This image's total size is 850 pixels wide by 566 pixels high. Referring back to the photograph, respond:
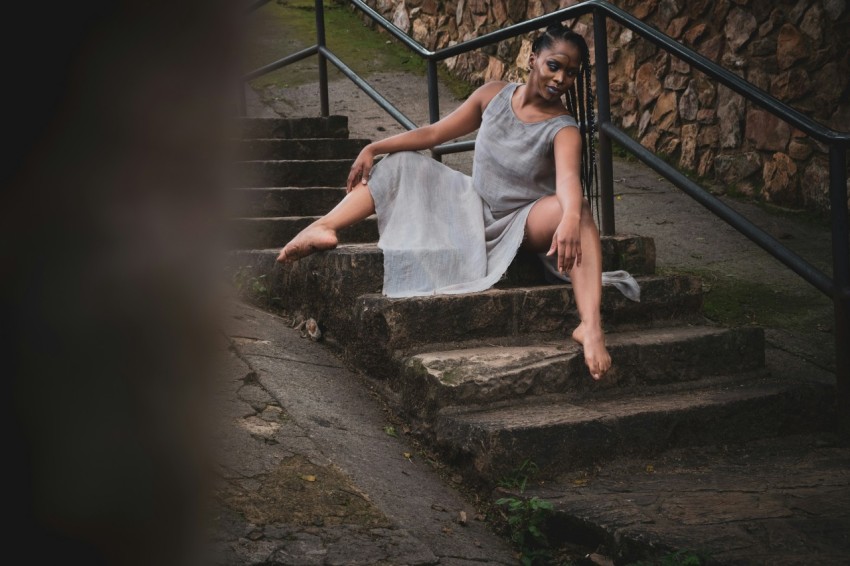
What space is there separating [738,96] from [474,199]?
274cm

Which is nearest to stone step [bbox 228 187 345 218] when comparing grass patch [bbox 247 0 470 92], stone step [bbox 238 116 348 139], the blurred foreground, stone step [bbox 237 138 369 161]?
stone step [bbox 237 138 369 161]

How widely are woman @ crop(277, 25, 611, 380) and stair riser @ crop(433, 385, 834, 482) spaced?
718mm

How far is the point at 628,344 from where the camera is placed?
9.61 feet

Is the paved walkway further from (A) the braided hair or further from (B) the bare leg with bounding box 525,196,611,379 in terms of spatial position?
(A) the braided hair

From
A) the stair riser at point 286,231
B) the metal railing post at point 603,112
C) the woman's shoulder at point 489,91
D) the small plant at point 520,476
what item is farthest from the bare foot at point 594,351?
the stair riser at point 286,231

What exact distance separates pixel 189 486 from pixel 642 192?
552cm

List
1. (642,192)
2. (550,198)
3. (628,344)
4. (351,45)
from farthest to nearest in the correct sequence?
(351,45)
(642,192)
(550,198)
(628,344)

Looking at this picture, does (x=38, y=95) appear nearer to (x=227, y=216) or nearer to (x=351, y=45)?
(x=227, y=216)

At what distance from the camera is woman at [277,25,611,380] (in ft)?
10.3

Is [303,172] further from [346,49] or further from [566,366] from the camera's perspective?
[346,49]

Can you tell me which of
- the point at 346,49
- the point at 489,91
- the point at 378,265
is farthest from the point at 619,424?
the point at 346,49

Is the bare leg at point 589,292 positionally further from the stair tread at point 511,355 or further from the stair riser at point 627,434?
the stair riser at point 627,434

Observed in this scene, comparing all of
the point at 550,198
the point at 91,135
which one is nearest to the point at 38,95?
the point at 91,135

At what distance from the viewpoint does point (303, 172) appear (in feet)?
15.9
